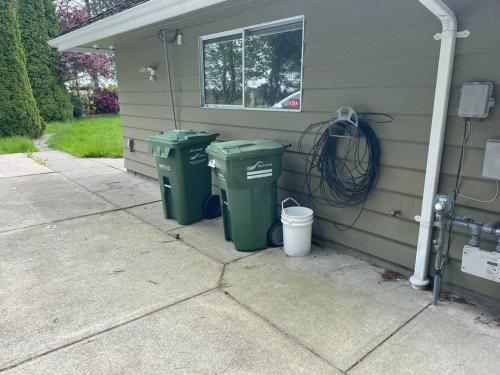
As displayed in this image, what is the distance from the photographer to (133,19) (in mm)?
4117

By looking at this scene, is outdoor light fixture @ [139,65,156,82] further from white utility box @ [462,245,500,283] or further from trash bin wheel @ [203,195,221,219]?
white utility box @ [462,245,500,283]

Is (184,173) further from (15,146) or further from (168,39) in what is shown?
(15,146)

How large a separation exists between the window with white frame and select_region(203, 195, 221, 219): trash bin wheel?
1091 mm

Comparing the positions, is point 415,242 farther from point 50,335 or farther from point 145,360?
point 50,335

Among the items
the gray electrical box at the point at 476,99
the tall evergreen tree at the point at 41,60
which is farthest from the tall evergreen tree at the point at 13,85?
the gray electrical box at the point at 476,99

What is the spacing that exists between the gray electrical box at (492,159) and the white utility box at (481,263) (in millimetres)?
471

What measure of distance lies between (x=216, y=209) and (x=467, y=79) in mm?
2811

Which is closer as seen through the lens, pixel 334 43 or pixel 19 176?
pixel 334 43

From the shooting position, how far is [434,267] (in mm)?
2781

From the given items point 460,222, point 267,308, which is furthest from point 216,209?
point 460,222

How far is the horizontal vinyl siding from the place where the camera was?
95.7 inches

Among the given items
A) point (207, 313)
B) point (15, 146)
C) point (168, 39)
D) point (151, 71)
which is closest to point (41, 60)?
point (15, 146)

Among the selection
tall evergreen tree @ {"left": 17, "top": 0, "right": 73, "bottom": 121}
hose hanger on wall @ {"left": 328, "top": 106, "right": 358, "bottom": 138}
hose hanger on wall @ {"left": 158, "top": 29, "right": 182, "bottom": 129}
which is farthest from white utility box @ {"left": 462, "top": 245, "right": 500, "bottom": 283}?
tall evergreen tree @ {"left": 17, "top": 0, "right": 73, "bottom": 121}

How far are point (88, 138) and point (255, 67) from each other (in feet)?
25.4
